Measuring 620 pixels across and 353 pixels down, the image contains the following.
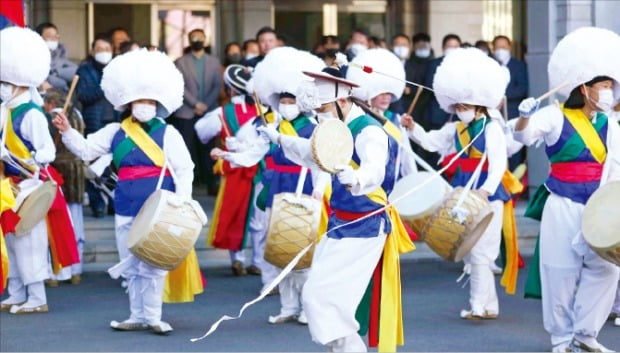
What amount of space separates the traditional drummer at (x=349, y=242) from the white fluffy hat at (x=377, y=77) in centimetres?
280

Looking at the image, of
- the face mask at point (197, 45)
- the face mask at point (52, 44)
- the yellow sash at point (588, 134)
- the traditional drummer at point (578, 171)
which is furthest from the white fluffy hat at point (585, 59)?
the face mask at point (197, 45)

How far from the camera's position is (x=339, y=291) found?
8.50 metres

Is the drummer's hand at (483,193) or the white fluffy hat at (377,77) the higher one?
the white fluffy hat at (377,77)

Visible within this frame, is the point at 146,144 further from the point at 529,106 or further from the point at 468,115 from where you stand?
the point at 529,106

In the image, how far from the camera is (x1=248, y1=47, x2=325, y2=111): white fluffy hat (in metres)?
11.5

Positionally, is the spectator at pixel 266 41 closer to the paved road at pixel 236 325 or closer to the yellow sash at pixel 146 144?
the paved road at pixel 236 325

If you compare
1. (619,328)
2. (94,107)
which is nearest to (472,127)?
(619,328)

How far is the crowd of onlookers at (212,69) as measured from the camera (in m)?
15.3

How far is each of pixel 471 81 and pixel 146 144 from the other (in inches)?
90.2

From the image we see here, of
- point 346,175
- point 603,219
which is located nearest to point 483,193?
point 603,219

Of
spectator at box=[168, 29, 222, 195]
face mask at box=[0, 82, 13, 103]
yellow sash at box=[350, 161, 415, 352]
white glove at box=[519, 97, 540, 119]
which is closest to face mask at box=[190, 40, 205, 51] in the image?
spectator at box=[168, 29, 222, 195]

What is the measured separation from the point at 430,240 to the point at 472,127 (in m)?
1.03

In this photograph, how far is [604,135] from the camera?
32.6 feet

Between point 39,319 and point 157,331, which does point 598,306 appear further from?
point 39,319
